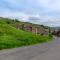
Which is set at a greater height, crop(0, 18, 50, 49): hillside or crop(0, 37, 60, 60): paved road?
crop(0, 37, 60, 60): paved road

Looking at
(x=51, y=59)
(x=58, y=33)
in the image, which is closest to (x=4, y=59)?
(x=51, y=59)

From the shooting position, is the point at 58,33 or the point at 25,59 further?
the point at 58,33

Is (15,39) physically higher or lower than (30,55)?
lower

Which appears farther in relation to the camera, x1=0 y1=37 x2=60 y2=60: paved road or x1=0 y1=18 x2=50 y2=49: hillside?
x1=0 y1=18 x2=50 y2=49: hillside

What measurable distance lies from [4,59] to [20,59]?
3.95 feet

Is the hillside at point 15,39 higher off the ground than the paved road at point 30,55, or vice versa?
the paved road at point 30,55

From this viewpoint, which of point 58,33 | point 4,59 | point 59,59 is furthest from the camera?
point 58,33

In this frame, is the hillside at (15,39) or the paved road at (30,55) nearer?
the paved road at (30,55)

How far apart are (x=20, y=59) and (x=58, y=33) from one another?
11552 centimetres

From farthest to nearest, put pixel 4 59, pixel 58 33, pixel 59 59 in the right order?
1. pixel 58 33
2. pixel 59 59
3. pixel 4 59

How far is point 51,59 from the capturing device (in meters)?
14.4

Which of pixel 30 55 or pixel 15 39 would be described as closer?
pixel 30 55

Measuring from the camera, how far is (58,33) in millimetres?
127875

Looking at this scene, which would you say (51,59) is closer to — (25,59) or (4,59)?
(25,59)
